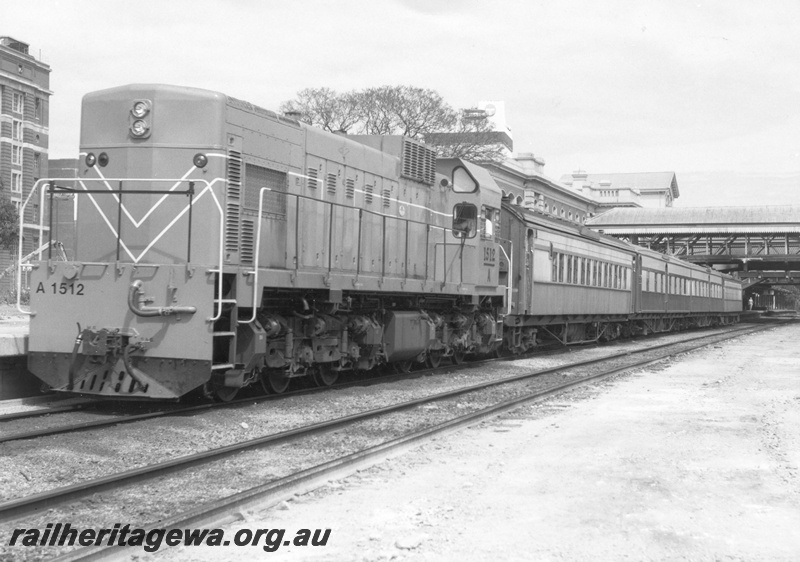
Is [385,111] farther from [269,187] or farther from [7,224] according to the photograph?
[269,187]

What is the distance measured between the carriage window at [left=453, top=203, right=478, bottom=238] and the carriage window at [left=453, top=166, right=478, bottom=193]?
11.3 inches

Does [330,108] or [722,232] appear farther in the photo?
[722,232]

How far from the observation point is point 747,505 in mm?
5879

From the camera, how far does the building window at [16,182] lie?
5534 centimetres

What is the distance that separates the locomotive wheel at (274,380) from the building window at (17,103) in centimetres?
5046

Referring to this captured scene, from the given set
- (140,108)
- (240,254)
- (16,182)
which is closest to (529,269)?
(240,254)

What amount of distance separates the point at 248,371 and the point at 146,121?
3138 millimetres

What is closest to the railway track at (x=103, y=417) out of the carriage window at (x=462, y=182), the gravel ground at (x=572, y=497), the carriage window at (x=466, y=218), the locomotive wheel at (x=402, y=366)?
the locomotive wheel at (x=402, y=366)

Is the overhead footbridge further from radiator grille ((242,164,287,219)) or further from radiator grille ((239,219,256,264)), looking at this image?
radiator grille ((239,219,256,264))

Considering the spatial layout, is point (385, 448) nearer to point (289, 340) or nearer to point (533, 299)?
point (289, 340)

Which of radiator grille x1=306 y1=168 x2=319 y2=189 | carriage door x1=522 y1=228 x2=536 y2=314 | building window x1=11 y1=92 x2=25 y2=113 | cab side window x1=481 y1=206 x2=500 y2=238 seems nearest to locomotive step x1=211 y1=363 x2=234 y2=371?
radiator grille x1=306 y1=168 x2=319 y2=189

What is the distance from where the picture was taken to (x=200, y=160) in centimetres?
966

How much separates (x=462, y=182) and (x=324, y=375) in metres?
5.00

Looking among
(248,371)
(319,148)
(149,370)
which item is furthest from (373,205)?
(149,370)
